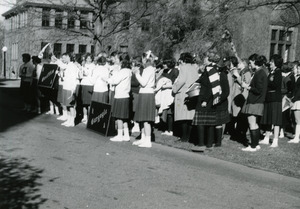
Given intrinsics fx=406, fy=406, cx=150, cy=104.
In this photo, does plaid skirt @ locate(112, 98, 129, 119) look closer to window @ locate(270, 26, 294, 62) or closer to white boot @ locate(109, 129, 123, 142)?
white boot @ locate(109, 129, 123, 142)

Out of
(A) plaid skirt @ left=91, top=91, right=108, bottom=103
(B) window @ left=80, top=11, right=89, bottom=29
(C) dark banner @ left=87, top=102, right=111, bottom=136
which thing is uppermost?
(B) window @ left=80, top=11, right=89, bottom=29

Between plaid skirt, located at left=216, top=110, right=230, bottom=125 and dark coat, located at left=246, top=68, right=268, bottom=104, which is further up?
dark coat, located at left=246, top=68, right=268, bottom=104

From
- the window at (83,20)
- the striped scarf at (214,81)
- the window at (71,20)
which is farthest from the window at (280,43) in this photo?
the striped scarf at (214,81)

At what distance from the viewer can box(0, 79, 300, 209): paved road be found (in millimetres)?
5559

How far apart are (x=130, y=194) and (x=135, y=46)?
21558 millimetres

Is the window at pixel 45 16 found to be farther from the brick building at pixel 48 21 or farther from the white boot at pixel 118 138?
the white boot at pixel 118 138

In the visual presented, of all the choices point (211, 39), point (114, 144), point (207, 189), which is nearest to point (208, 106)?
point (114, 144)

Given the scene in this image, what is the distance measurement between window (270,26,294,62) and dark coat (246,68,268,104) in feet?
77.8

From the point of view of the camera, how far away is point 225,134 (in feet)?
39.2

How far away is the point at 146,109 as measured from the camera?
934 centimetres

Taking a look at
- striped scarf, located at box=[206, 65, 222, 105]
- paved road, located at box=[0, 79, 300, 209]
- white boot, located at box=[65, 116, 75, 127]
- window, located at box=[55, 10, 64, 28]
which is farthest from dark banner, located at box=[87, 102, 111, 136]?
window, located at box=[55, 10, 64, 28]

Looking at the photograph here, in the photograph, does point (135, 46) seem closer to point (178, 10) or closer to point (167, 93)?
point (178, 10)

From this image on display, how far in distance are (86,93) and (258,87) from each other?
17.4 ft

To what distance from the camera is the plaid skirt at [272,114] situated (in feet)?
31.4
